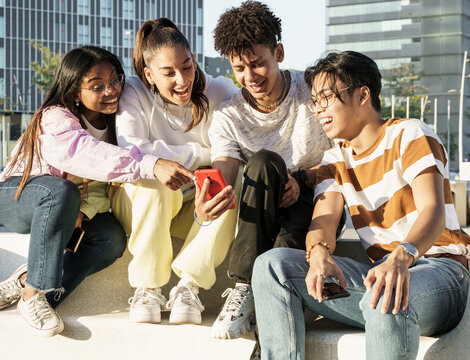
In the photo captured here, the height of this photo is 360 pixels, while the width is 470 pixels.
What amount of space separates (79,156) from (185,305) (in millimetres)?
866

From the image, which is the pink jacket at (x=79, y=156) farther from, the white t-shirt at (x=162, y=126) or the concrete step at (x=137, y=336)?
the concrete step at (x=137, y=336)

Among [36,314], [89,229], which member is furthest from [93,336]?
[89,229]

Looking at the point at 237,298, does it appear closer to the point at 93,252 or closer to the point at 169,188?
the point at 169,188

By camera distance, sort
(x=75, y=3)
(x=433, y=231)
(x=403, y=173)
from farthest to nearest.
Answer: (x=75, y=3) → (x=403, y=173) → (x=433, y=231)

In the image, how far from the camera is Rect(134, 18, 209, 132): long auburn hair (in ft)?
10.2

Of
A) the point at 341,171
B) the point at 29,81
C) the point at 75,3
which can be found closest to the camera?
the point at 341,171

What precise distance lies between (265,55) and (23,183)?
1.31 m

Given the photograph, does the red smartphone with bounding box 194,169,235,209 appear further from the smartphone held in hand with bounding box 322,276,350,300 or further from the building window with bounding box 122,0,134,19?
the building window with bounding box 122,0,134,19

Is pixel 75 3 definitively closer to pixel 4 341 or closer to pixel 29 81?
pixel 29 81

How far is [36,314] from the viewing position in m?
2.69

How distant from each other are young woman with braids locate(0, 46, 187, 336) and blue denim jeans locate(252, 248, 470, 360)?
0.67 metres

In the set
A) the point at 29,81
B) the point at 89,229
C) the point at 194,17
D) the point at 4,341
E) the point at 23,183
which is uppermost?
the point at 194,17

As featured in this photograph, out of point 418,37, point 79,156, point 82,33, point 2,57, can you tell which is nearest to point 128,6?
point 82,33

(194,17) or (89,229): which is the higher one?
(194,17)
